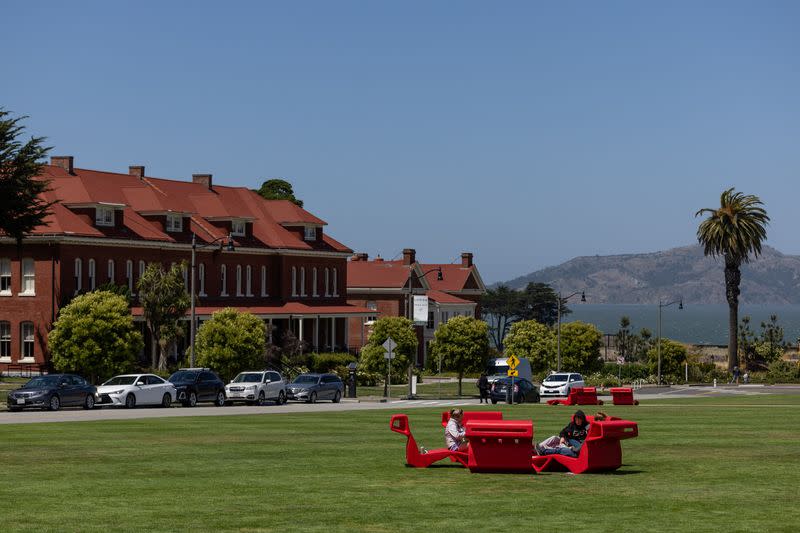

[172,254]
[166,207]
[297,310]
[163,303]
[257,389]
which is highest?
[166,207]

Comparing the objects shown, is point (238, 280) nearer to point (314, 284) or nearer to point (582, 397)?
point (314, 284)

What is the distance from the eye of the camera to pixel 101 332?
230 feet

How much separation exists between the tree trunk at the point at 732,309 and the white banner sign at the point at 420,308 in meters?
30.9

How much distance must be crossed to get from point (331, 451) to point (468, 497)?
881cm

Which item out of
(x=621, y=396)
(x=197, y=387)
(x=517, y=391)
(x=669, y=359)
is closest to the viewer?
(x=621, y=396)

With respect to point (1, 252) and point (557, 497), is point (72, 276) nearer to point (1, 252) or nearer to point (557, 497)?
point (1, 252)

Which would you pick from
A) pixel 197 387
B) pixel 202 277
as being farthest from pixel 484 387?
pixel 202 277

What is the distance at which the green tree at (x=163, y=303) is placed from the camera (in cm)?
8075

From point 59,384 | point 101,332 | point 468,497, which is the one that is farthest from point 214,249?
point 468,497

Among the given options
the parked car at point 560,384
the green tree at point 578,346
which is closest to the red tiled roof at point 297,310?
the green tree at point 578,346

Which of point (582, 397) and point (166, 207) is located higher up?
point (166, 207)

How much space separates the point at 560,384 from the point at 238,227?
31.5m

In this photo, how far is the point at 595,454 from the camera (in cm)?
2394

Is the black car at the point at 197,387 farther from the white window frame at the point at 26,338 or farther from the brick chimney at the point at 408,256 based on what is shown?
the brick chimney at the point at 408,256
